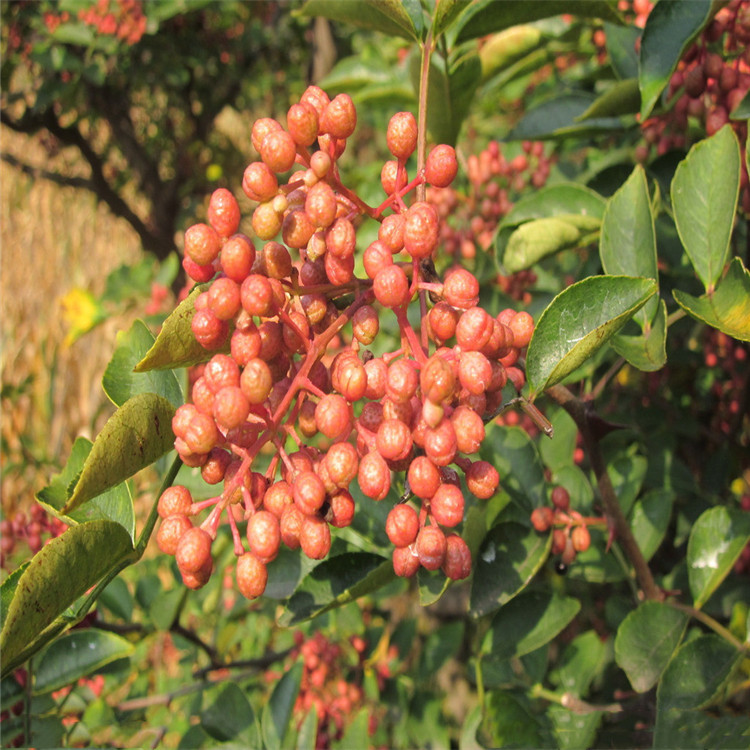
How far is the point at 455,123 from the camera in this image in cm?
116

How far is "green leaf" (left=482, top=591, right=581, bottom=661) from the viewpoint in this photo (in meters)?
1.00

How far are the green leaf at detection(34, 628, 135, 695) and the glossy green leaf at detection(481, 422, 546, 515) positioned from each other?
1.88 feet

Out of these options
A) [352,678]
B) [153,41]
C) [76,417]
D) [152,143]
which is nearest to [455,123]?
[352,678]

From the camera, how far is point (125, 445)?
632mm

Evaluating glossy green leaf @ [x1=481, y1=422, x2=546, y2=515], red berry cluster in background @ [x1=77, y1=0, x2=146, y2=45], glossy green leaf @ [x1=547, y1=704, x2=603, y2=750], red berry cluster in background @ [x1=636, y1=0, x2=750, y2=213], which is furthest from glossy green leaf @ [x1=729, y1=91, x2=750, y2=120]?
red berry cluster in background @ [x1=77, y1=0, x2=146, y2=45]

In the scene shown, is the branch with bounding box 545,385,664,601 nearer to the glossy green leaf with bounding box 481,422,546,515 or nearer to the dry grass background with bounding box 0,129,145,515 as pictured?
the glossy green leaf with bounding box 481,422,546,515

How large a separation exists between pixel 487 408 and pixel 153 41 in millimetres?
2804

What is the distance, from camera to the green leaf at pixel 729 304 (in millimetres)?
778

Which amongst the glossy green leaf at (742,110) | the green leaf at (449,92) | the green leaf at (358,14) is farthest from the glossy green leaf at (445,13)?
the glossy green leaf at (742,110)

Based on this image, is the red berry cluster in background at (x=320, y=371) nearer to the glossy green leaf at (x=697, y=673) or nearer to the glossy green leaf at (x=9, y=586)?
the glossy green leaf at (x=9, y=586)

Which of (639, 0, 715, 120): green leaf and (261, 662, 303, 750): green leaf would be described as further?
(261, 662, 303, 750): green leaf

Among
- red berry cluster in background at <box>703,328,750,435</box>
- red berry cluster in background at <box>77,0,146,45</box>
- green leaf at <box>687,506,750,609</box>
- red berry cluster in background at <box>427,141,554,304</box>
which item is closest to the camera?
green leaf at <box>687,506,750,609</box>

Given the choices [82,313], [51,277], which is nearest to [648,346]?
[82,313]

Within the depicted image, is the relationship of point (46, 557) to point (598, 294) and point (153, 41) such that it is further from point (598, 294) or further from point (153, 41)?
point (153, 41)
